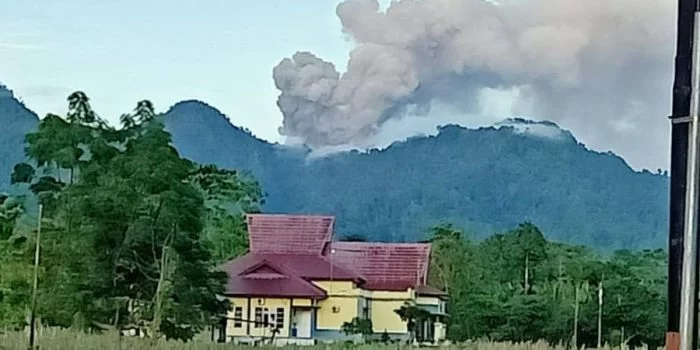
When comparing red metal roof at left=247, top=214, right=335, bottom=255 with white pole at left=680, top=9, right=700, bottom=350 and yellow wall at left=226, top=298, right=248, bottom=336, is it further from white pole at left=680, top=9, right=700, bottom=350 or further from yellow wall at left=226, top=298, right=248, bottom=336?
white pole at left=680, top=9, right=700, bottom=350

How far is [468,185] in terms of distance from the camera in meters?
3.32

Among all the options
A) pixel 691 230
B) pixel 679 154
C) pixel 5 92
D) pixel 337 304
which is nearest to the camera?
pixel 691 230

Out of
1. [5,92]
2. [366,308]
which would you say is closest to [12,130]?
[5,92]

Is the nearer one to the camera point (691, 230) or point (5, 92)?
point (691, 230)

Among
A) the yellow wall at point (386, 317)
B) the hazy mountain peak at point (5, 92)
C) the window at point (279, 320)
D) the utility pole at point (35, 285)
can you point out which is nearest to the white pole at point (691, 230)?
the yellow wall at point (386, 317)

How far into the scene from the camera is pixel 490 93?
3312 millimetres

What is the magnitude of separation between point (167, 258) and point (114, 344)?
32 centimetres

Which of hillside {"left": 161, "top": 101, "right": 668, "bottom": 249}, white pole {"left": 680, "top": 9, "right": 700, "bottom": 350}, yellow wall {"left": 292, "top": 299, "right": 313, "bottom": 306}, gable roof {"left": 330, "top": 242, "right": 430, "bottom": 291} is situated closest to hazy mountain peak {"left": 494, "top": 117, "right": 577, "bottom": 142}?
hillside {"left": 161, "top": 101, "right": 668, "bottom": 249}

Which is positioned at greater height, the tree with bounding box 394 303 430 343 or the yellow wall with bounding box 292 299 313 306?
the yellow wall with bounding box 292 299 313 306

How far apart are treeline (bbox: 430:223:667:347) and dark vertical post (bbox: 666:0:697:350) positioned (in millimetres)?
1272

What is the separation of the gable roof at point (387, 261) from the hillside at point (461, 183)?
4cm

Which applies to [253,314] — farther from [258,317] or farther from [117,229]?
[117,229]

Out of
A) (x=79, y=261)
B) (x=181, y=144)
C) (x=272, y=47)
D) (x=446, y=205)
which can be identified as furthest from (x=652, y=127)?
(x=79, y=261)

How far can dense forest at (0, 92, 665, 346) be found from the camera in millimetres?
3316
